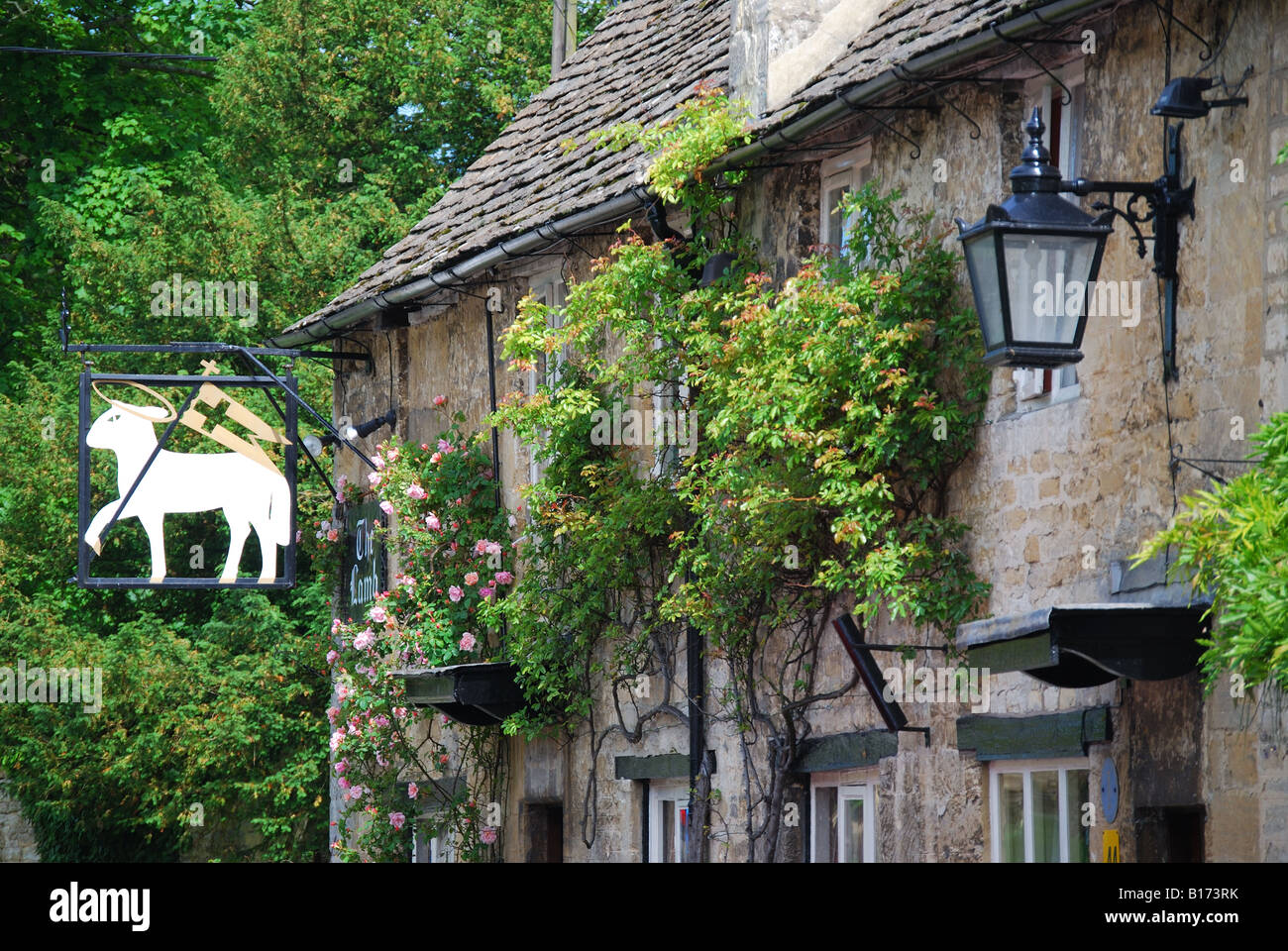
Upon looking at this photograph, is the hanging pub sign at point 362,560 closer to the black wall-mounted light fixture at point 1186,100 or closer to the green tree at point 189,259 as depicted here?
the green tree at point 189,259

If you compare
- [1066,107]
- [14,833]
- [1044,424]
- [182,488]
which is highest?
[1066,107]

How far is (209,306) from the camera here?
19.8 meters

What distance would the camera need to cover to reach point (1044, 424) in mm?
8219

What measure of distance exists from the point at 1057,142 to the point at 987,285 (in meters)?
1.66

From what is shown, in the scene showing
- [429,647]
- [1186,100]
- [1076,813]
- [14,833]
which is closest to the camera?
[1186,100]

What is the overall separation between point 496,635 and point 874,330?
5664mm

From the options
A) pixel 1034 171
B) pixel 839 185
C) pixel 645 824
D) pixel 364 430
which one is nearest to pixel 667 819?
pixel 645 824

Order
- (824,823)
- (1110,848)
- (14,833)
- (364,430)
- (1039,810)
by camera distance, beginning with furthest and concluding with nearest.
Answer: (14,833)
(364,430)
(824,823)
(1039,810)
(1110,848)

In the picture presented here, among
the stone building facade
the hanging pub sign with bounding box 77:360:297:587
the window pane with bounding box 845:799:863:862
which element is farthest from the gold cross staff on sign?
the window pane with bounding box 845:799:863:862

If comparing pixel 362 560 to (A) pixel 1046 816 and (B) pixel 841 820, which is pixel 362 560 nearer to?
(B) pixel 841 820

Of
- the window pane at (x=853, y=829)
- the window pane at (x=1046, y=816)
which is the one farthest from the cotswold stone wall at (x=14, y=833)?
the window pane at (x=1046, y=816)
